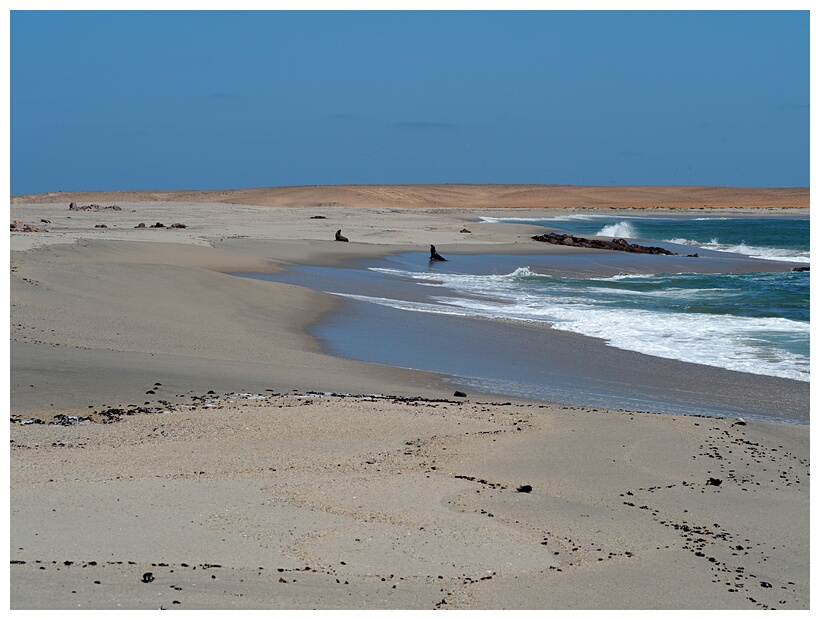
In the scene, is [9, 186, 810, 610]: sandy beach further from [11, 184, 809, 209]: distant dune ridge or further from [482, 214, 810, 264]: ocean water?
[11, 184, 809, 209]: distant dune ridge

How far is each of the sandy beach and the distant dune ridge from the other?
67308 millimetres

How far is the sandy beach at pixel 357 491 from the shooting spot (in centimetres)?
361

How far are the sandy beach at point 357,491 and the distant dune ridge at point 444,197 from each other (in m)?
67.3

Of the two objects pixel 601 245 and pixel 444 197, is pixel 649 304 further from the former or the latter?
pixel 444 197

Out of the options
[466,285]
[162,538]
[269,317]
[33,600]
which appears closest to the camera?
[33,600]

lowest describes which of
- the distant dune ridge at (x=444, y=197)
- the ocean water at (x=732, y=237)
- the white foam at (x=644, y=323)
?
the white foam at (x=644, y=323)

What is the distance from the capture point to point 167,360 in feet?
26.8

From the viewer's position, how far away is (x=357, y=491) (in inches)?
183

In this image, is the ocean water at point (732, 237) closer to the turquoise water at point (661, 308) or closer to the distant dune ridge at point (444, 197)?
the turquoise water at point (661, 308)

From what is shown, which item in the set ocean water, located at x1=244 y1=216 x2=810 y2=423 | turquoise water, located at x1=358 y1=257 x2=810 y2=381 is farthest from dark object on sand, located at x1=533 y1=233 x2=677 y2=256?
turquoise water, located at x1=358 y1=257 x2=810 y2=381

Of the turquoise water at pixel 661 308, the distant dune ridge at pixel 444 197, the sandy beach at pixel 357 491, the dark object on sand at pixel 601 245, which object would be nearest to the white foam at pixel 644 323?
the turquoise water at pixel 661 308

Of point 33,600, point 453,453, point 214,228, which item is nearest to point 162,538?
point 33,600

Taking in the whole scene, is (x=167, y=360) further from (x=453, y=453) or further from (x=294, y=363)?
(x=453, y=453)
